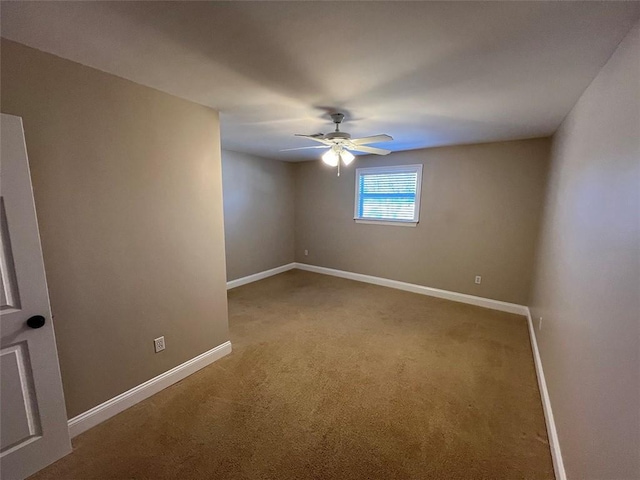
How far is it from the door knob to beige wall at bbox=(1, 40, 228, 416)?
17 centimetres

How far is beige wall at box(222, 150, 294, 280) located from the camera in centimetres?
449

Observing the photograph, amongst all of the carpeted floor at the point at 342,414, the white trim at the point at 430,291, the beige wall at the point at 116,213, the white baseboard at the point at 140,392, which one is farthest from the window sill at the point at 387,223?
the white baseboard at the point at 140,392

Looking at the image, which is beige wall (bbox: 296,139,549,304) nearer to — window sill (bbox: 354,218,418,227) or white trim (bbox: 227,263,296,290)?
window sill (bbox: 354,218,418,227)

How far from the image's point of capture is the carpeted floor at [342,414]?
1.56 m

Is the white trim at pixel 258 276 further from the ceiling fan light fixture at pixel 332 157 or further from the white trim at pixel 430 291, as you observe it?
the ceiling fan light fixture at pixel 332 157

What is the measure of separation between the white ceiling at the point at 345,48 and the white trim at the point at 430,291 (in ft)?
8.32

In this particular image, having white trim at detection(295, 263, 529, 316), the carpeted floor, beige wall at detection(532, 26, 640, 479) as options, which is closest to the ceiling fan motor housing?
beige wall at detection(532, 26, 640, 479)

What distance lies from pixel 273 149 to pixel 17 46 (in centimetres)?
295

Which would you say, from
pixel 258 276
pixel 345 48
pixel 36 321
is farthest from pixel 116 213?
pixel 258 276

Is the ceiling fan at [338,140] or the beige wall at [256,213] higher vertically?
the ceiling fan at [338,140]

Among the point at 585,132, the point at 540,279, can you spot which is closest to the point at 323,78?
the point at 585,132

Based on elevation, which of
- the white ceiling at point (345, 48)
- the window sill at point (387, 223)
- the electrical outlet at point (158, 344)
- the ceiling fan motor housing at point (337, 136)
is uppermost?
the white ceiling at point (345, 48)

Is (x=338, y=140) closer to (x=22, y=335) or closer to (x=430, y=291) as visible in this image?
(x=22, y=335)

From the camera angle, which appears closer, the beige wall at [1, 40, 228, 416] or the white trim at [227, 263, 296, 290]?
the beige wall at [1, 40, 228, 416]
